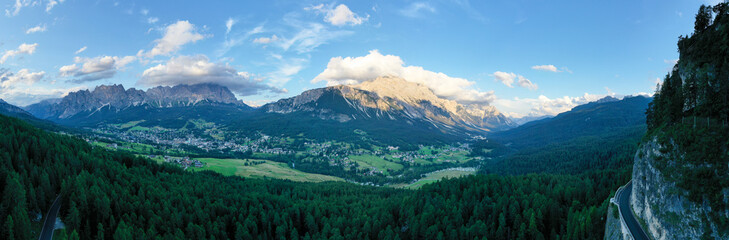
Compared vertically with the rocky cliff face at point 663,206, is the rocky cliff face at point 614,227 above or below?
below

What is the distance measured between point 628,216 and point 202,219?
86364 mm

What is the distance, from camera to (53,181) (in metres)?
66.8

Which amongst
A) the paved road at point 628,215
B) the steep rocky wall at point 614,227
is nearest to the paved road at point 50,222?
the paved road at point 628,215

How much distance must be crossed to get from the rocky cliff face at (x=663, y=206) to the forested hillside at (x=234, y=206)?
55.9ft

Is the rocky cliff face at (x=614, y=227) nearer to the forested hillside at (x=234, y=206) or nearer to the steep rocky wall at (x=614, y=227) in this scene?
the steep rocky wall at (x=614, y=227)

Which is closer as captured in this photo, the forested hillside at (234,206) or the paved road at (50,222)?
the paved road at (50,222)

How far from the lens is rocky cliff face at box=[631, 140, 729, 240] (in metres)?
34.2

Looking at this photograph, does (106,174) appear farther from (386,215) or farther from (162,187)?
(386,215)

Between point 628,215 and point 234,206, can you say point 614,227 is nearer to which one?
point 628,215

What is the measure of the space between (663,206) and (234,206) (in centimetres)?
9011

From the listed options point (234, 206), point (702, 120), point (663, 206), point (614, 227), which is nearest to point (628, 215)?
point (614, 227)

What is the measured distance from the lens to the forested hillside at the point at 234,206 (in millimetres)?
61375

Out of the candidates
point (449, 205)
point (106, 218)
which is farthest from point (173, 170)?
point (449, 205)

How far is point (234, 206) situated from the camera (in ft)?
289
